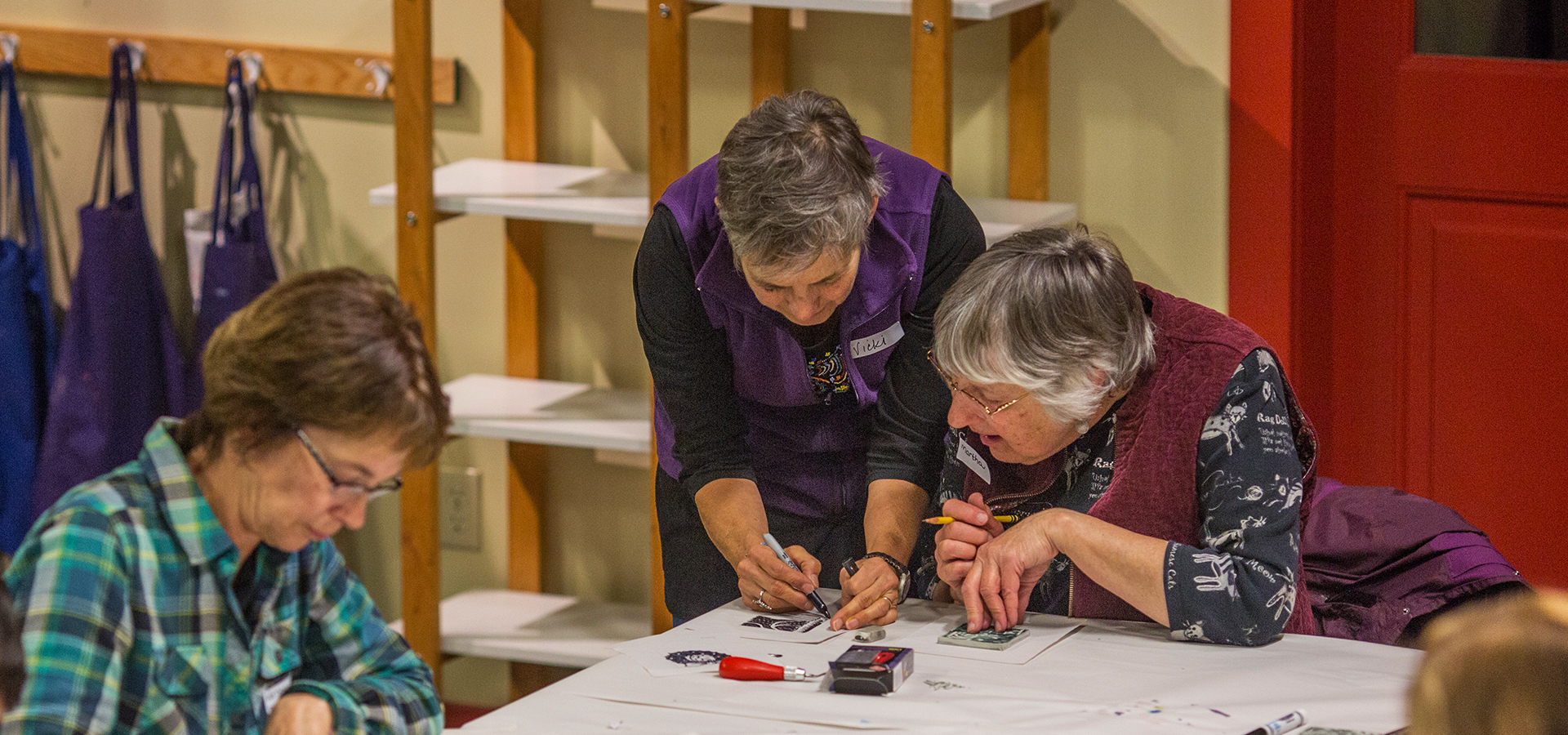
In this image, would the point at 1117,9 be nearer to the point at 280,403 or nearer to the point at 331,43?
the point at 331,43

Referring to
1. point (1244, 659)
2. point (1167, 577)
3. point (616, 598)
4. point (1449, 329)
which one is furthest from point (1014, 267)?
point (616, 598)

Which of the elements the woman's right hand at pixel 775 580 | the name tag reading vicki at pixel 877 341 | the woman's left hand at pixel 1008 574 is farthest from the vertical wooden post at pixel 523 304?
the woman's left hand at pixel 1008 574

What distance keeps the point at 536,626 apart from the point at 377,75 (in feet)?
4.11

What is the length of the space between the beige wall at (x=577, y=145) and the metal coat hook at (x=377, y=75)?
59 mm

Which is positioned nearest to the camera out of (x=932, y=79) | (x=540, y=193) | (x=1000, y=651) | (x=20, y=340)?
(x=1000, y=651)

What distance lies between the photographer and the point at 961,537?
6.95 ft

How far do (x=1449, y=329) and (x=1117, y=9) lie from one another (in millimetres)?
894

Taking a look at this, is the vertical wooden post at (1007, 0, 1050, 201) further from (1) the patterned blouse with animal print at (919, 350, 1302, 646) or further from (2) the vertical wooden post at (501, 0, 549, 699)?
(1) the patterned blouse with animal print at (919, 350, 1302, 646)

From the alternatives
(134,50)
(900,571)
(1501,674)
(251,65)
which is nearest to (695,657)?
(900,571)

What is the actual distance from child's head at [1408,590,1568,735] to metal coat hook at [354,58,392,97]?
2991mm

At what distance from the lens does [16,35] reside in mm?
3768

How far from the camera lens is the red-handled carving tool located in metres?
1.88

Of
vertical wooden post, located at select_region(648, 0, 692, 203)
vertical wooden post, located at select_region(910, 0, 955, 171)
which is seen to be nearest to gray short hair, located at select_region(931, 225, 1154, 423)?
vertical wooden post, located at select_region(910, 0, 955, 171)

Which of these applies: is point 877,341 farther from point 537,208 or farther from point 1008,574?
point 537,208
